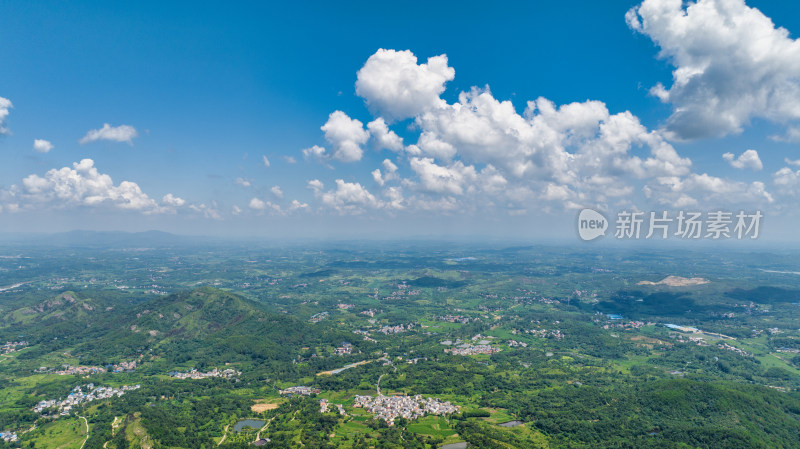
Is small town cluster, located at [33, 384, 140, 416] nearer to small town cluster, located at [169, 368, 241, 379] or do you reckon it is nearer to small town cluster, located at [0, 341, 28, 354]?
small town cluster, located at [169, 368, 241, 379]

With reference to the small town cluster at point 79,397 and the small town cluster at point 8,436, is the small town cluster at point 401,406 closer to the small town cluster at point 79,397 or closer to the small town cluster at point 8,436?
the small town cluster at point 79,397

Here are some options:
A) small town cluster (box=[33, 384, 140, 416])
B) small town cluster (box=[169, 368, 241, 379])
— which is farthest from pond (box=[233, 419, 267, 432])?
small town cluster (box=[33, 384, 140, 416])

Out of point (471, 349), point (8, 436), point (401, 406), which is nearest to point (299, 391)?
point (401, 406)

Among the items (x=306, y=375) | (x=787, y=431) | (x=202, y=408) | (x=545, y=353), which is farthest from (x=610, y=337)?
(x=202, y=408)

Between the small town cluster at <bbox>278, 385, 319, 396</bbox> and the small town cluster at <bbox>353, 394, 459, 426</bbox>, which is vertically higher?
the small town cluster at <bbox>353, 394, 459, 426</bbox>

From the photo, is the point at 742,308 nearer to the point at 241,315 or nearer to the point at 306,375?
the point at 306,375

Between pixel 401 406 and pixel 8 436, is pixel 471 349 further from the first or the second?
pixel 8 436
